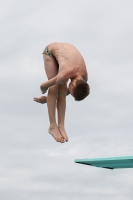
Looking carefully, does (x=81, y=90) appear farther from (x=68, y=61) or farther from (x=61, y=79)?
(x=68, y=61)

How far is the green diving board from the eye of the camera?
38.6 ft

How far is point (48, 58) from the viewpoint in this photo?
11.8 metres

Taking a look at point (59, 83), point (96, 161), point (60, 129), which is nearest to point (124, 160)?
point (96, 161)

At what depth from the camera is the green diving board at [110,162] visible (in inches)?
464

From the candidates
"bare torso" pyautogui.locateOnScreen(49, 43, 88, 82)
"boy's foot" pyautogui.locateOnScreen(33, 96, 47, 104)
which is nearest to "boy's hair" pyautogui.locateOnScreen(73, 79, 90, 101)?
"bare torso" pyautogui.locateOnScreen(49, 43, 88, 82)

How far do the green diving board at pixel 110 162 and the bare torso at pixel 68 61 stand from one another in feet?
6.47

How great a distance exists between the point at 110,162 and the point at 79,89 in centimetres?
224

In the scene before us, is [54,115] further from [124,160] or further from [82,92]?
[124,160]

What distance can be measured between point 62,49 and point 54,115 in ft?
4.75

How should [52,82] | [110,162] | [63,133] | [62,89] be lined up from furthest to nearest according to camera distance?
[110,162] → [63,133] → [62,89] → [52,82]

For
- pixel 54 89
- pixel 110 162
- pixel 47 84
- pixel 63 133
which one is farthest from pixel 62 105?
pixel 110 162

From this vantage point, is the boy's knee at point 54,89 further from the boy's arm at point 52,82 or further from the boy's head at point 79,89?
the boy's head at point 79,89

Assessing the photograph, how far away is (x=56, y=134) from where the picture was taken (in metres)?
11.6

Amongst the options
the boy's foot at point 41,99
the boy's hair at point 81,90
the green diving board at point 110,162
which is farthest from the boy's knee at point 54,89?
the green diving board at point 110,162
